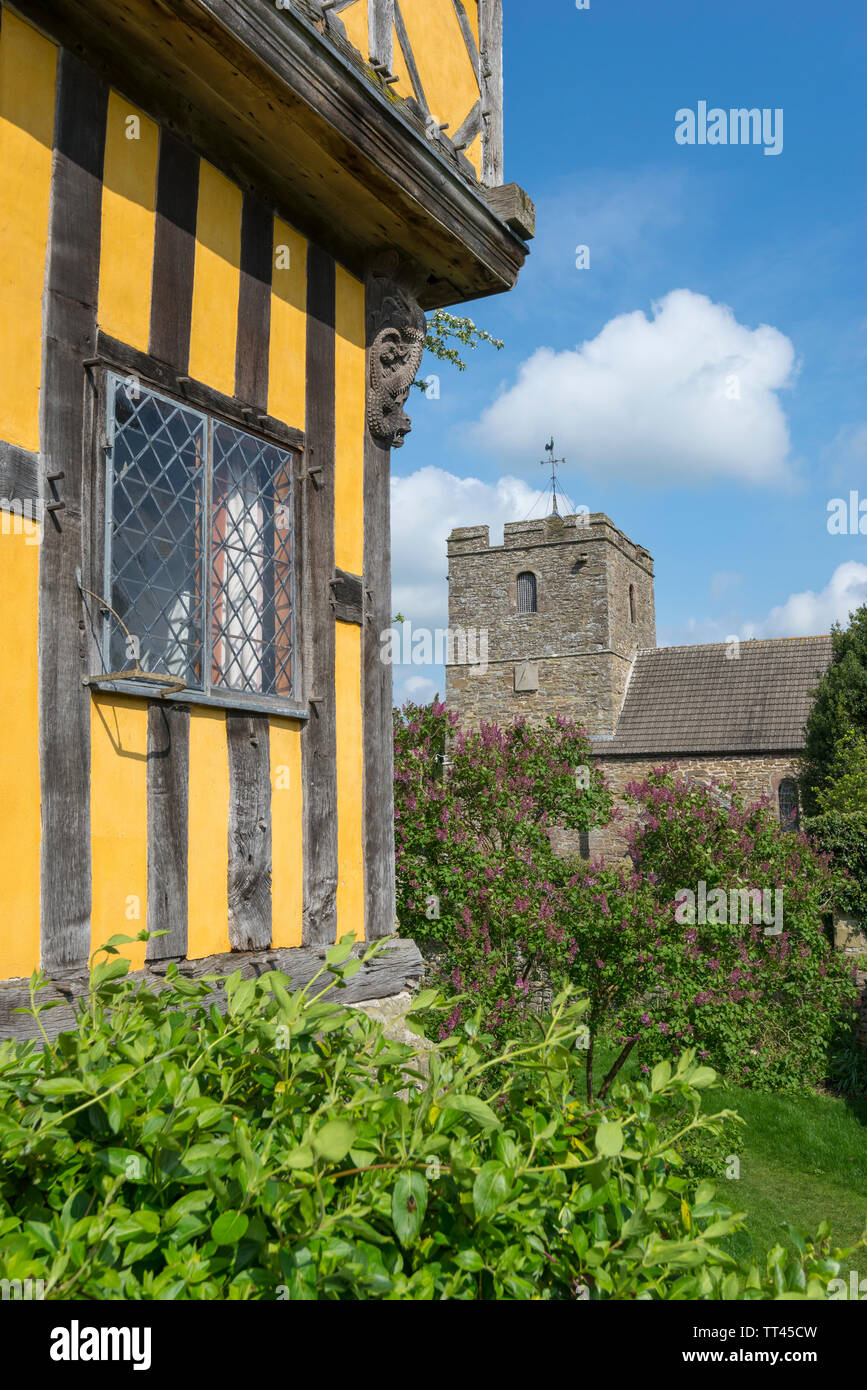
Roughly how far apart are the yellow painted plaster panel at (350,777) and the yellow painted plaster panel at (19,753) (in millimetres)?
1587

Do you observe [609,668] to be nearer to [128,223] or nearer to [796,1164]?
[796,1164]

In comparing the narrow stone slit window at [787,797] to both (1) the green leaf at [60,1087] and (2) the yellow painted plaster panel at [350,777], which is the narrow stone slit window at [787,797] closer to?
(2) the yellow painted plaster panel at [350,777]

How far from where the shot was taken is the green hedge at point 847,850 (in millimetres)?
12914

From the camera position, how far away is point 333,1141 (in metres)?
1.41

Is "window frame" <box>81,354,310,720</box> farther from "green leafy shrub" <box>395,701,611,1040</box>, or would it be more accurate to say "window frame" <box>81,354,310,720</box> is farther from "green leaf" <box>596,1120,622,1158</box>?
"green leafy shrub" <box>395,701,611,1040</box>

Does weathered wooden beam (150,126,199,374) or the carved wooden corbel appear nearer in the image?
weathered wooden beam (150,126,199,374)

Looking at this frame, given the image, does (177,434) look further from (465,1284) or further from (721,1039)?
(721,1039)

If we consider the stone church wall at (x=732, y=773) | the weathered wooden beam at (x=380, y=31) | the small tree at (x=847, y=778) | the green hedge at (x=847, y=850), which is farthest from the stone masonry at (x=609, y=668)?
the weathered wooden beam at (x=380, y=31)

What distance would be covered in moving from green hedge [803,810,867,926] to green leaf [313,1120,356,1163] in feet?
41.5

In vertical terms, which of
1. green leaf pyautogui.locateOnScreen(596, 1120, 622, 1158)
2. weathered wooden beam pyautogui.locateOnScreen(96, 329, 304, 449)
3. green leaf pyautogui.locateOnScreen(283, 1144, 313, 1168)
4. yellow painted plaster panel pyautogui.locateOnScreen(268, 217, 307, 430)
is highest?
yellow painted plaster panel pyautogui.locateOnScreen(268, 217, 307, 430)

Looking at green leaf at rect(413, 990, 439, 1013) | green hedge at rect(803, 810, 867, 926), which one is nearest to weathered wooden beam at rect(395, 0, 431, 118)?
green leaf at rect(413, 990, 439, 1013)

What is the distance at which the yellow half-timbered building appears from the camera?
308 centimetres

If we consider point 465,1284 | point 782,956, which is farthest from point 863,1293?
point 782,956
